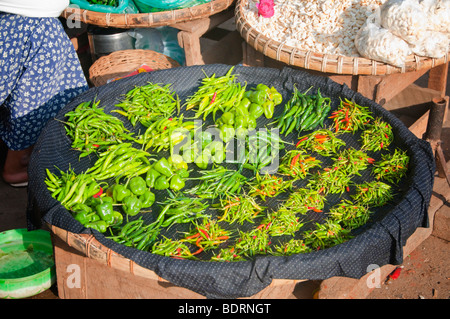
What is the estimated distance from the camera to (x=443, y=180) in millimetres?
3547

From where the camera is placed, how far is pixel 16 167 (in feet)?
13.7

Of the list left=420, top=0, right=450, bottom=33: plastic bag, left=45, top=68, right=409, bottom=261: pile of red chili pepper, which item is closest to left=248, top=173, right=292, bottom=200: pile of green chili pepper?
left=45, top=68, right=409, bottom=261: pile of red chili pepper

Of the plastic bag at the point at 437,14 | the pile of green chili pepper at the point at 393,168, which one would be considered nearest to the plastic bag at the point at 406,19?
the plastic bag at the point at 437,14

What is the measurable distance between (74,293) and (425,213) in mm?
2133

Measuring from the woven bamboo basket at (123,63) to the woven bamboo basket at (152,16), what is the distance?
290 mm

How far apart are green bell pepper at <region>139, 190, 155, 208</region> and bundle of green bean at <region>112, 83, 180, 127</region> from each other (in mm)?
680

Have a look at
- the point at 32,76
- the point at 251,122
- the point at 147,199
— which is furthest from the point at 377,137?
the point at 32,76

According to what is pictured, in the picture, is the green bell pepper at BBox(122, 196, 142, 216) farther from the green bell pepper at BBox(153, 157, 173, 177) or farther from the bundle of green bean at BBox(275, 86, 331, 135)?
the bundle of green bean at BBox(275, 86, 331, 135)

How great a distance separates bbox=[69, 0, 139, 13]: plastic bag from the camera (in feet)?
14.1

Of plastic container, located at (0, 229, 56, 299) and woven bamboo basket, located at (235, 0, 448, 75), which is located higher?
woven bamboo basket, located at (235, 0, 448, 75)

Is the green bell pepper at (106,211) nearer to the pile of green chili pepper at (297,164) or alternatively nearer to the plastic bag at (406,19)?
the pile of green chili pepper at (297,164)

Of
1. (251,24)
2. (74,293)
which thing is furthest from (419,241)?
(74,293)

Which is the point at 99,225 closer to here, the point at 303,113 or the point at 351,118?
the point at 303,113

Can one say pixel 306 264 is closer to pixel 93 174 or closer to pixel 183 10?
pixel 93 174
